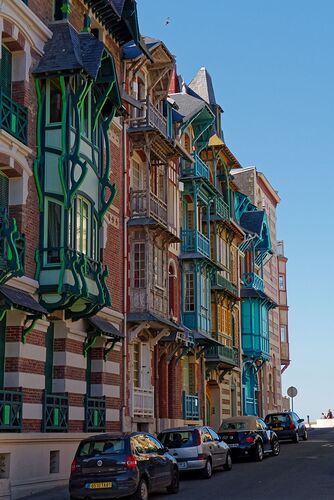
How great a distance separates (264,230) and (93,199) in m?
29.5

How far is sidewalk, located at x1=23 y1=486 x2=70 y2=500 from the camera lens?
18.1 meters

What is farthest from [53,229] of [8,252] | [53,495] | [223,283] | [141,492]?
[223,283]

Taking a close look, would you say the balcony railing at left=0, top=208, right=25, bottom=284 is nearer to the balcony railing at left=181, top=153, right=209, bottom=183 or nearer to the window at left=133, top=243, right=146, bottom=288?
the window at left=133, top=243, right=146, bottom=288

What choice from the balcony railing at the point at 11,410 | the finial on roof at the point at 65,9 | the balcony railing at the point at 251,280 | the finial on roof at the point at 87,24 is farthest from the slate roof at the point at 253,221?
the balcony railing at the point at 11,410

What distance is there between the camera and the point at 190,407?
33094 millimetres

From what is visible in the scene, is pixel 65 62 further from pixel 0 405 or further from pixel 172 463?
pixel 172 463

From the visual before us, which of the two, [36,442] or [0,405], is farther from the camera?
[36,442]

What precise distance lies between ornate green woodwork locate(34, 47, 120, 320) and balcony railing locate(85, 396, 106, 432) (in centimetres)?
287

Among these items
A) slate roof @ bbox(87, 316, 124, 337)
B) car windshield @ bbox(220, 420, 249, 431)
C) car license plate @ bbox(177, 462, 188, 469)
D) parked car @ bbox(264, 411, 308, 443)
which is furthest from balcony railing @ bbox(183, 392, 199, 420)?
car license plate @ bbox(177, 462, 188, 469)

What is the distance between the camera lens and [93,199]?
2220 cm

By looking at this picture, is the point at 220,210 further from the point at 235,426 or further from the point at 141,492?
the point at 141,492

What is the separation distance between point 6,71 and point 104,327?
24.5ft

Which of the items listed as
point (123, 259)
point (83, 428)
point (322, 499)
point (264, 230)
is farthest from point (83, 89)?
point (264, 230)

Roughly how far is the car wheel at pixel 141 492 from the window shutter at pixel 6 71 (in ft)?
30.6
